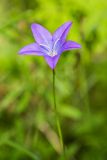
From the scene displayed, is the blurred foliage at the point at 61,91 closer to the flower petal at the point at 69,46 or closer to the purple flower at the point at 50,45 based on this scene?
the purple flower at the point at 50,45

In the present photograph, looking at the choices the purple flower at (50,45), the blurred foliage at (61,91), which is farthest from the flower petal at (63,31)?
the blurred foliage at (61,91)

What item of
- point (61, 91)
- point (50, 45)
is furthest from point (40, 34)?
point (61, 91)

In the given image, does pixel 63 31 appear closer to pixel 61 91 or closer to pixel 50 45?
pixel 50 45

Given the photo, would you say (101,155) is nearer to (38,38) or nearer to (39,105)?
(39,105)

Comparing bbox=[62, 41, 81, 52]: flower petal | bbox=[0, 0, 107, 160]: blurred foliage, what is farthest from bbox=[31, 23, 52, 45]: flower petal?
bbox=[0, 0, 107, 160]: blurred foliage

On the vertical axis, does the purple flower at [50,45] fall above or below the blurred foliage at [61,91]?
above

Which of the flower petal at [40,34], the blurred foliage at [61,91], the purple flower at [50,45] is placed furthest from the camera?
the blurred foliage at [61,91]

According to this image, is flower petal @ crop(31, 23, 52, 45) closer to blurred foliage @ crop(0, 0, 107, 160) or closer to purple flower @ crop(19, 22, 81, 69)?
purple flower @ crop(19, 22, 81, 69)
